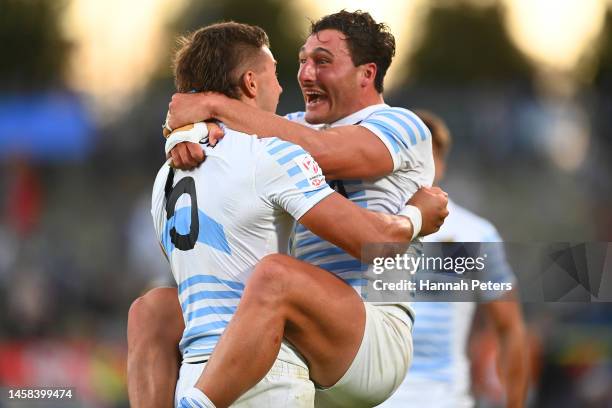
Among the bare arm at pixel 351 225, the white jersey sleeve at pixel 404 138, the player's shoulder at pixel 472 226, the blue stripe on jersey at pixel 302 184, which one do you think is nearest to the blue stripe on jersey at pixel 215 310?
the bare arm at pixel 351 225

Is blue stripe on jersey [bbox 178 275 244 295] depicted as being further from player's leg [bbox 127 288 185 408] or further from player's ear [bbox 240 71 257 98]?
player's ear [bbox 240 71 257 98]

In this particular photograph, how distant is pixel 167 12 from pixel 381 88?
88.7 feet

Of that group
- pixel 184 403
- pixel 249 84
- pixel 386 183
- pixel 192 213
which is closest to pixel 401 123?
pixel 386 183

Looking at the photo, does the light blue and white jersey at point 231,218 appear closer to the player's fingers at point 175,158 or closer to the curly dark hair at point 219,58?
the player's fingers at point 175,158

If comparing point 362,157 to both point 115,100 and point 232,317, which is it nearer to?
point 232,317

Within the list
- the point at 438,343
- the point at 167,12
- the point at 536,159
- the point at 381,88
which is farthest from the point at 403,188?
the point at 167,12

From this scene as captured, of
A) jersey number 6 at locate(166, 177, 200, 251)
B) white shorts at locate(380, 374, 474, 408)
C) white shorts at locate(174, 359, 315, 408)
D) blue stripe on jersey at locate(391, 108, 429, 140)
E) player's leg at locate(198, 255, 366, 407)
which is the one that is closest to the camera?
player's leg at locate(198, 255, 366, 407)

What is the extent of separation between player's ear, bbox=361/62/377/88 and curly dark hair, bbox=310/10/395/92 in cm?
2

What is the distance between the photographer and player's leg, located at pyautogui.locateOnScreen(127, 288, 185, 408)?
4.98 metres

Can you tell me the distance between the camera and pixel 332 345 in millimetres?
4789

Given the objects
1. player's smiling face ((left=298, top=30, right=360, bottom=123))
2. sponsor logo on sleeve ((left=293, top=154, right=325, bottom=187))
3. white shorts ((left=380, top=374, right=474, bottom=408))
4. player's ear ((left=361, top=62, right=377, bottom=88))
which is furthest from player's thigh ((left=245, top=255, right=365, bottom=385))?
white shorts ((left=380, top=374, right=474, bottom=408))

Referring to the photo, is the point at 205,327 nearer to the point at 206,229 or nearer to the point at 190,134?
the point at 206,229

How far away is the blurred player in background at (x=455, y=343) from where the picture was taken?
7.40 meters

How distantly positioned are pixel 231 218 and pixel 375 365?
872 millimetres
